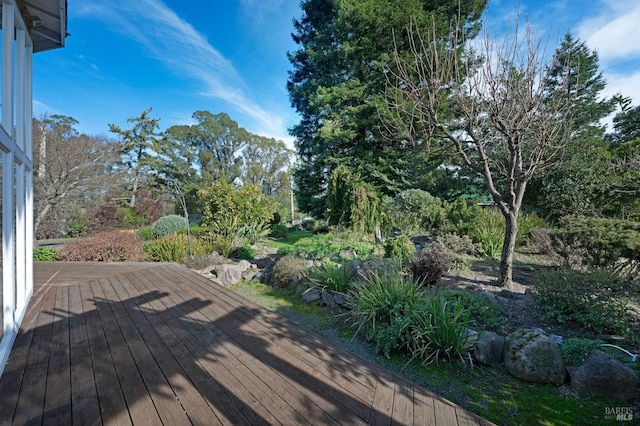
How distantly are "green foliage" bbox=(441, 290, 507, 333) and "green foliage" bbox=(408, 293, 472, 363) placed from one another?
376 mm

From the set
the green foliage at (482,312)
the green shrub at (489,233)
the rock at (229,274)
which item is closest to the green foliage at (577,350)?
the green foliage at (482,312)

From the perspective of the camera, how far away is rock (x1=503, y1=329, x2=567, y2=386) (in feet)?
7.04

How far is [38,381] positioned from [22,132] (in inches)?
100

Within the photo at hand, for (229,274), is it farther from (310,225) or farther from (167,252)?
(310,225)

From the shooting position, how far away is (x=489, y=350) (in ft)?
8.01

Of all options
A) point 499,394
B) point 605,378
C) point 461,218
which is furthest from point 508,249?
point 461,218

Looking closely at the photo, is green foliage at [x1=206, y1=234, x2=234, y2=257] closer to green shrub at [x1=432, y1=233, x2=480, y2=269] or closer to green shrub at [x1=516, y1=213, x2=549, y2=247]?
green shrub at [x1=432, y1=233, x2=480, y2=269]

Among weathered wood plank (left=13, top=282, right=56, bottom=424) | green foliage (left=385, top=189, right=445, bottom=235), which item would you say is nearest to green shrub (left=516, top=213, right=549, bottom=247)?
green foliage (left=385, top=189, right=445, bottom=235)

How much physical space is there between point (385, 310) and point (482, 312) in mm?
1114

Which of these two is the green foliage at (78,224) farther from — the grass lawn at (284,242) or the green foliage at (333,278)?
the green foliage at (333,278)

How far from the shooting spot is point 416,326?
2.69 metres

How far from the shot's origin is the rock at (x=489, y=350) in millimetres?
2426

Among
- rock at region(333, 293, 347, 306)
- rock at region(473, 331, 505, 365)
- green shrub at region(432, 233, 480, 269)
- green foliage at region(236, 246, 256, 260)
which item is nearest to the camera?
rock at region(473, 331, 505, 365)

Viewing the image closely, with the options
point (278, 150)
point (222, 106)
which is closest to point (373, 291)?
point (222, 106)
